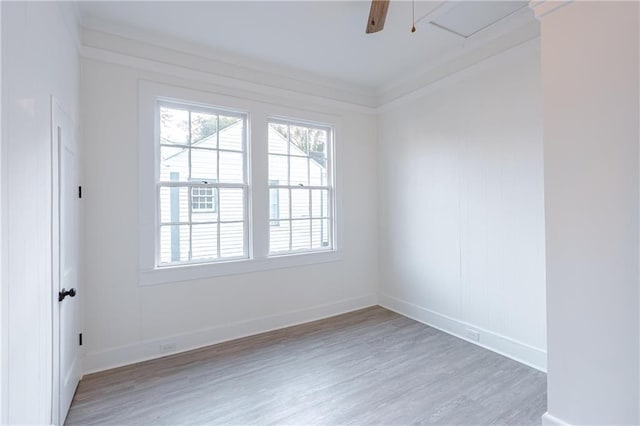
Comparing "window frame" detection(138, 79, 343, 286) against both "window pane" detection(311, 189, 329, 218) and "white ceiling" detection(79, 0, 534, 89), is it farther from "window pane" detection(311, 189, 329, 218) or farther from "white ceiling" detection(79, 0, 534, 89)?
"white ceiling" detection(79, 0, 534, 89)

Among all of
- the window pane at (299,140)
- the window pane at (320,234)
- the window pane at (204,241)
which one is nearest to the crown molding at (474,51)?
the window pane at (299,140)

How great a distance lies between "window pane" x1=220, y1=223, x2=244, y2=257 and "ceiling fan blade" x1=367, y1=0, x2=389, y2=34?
226cm

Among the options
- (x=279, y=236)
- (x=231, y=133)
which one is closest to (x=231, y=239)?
(x=279, y=236)

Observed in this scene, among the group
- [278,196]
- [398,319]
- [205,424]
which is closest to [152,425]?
[205,424]

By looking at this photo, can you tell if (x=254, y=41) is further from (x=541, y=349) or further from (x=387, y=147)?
(x=541, y=349)

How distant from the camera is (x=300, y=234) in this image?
3.72m

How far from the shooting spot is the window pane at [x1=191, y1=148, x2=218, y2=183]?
9.99 feet

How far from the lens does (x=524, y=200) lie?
2.58m

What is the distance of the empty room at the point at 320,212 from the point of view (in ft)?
4.80

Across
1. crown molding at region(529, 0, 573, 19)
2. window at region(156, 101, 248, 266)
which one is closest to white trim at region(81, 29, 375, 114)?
Answer: window at region(156, 101, 248, 266)

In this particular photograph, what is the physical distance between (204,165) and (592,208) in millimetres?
3071

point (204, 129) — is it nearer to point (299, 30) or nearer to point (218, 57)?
point (218, 57)

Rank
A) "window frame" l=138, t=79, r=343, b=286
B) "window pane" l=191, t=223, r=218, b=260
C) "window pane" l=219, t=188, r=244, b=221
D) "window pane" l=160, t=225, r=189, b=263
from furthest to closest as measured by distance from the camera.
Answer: "window pane" l=219, t=188, r=244, b=221, "window pane" l=191, t=223, r=218, b=260, "window pane" l=160, t=225, r=189, b=263, "window frame" l=138, t=79, r=343, b=286

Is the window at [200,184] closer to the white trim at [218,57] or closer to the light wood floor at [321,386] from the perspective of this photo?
the white trim at [218,57]
